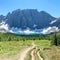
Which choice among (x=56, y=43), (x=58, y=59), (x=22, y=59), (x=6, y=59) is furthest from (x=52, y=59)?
(x=56, y=43)

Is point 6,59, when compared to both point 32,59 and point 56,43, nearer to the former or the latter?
point 32,59

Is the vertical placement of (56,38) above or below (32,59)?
above

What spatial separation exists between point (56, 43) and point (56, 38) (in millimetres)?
2679

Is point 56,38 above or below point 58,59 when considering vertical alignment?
above

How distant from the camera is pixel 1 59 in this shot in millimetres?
49281

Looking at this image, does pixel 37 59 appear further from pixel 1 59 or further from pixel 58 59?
pixel 1 59

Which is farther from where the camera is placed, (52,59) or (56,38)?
(56,38)

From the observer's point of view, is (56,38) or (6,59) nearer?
(6,59)

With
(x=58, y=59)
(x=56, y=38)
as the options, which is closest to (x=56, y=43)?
(x=56, y=38)

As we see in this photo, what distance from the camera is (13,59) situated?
159 feet

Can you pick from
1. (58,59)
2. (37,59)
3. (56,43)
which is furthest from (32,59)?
(56,43)

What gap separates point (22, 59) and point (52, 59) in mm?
6062

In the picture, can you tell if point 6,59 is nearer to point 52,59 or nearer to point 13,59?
point 13,59

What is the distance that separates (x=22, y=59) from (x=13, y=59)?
1.81 m
